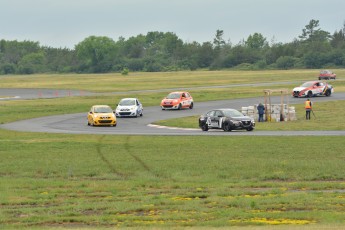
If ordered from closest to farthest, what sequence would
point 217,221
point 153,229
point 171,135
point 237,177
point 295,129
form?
point 153,229 → point 217,221 → point 237,177 → point 171,135 → point 295,129

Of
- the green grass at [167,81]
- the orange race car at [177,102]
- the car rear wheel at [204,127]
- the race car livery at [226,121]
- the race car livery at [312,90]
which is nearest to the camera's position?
the race car livery at [226,121]

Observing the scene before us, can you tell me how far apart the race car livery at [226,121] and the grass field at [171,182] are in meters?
4.45

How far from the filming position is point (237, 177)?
25484 millimetres

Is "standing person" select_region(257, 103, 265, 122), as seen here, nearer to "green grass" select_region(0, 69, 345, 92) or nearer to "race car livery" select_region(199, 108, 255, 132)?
"race car livery" select_region(199, 108, 255, 132)

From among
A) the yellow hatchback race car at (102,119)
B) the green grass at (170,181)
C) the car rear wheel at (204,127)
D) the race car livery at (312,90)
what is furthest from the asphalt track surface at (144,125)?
the green grass at (170,181)

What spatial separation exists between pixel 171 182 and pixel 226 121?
2060 centimetres

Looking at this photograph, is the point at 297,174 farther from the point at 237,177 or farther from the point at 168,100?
the point at 168,100

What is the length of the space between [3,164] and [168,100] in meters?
39.3

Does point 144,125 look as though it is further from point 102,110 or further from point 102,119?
point 102,110

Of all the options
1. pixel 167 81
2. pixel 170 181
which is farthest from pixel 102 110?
pixel 167 81

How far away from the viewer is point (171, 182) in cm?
2433

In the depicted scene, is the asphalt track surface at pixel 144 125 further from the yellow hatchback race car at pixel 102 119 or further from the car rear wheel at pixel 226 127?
the yellow hatchback race car at pixel 102 119

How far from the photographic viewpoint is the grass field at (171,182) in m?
17.3

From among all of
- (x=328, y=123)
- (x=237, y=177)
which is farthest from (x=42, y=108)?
(x=237, y=177)
